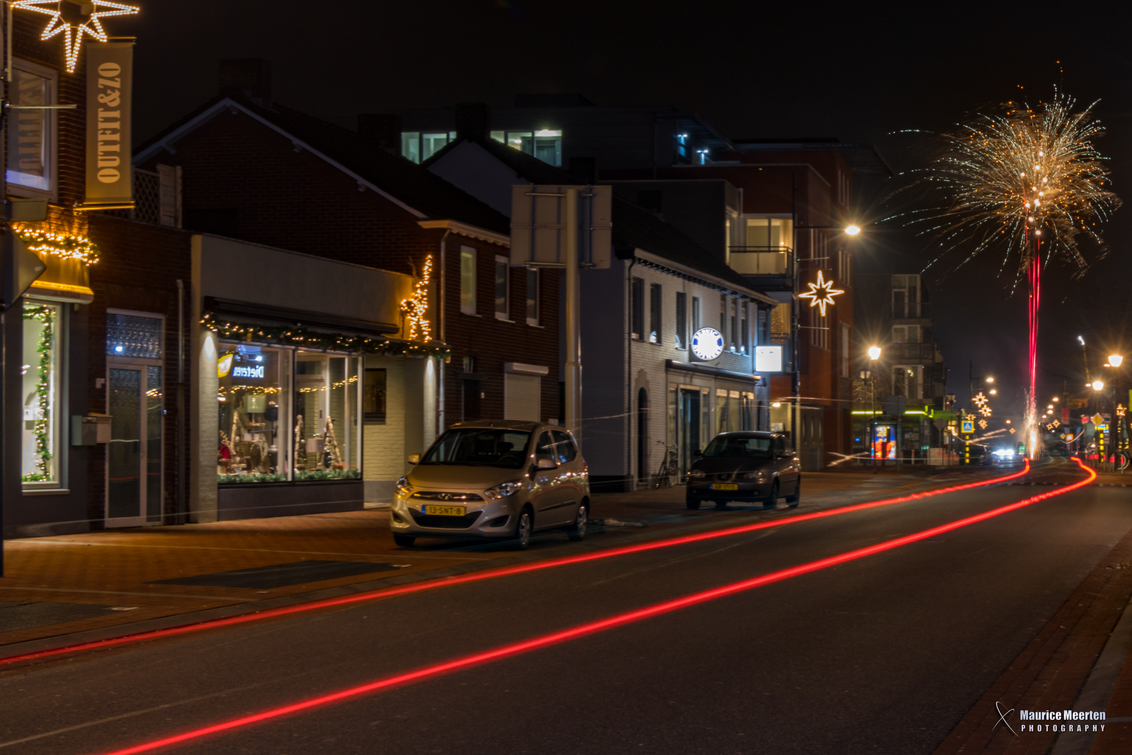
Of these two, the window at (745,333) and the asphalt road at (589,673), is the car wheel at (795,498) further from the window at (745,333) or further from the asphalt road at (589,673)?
the window at (745,333)

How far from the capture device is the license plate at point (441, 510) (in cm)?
1752

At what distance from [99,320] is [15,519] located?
3197 mm

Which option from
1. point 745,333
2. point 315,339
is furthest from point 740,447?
point 745,333

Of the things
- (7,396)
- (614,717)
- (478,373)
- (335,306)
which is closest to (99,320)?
(7,396)

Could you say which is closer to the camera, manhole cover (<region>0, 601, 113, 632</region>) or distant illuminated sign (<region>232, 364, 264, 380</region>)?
manhole cover (<region>0, 601, 113, 632</region>)

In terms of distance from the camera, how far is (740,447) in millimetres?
29250

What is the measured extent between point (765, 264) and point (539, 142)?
13.5 metres

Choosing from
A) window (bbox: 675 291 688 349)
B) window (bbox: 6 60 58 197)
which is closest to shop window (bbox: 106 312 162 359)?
window (bbox: 6 60 58 197)

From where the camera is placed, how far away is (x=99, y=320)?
20.0 m

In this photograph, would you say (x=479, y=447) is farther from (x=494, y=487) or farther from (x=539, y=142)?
(x=539, y=142)

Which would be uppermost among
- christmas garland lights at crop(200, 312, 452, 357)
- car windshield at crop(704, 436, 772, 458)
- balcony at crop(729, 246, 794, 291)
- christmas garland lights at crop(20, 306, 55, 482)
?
balcony at crop(729, 246, 794, 291)

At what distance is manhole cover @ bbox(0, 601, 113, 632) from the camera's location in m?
10.7

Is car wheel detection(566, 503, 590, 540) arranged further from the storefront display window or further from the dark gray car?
the dark gray car

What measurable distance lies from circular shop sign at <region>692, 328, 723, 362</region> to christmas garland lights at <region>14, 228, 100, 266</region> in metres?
25.3
